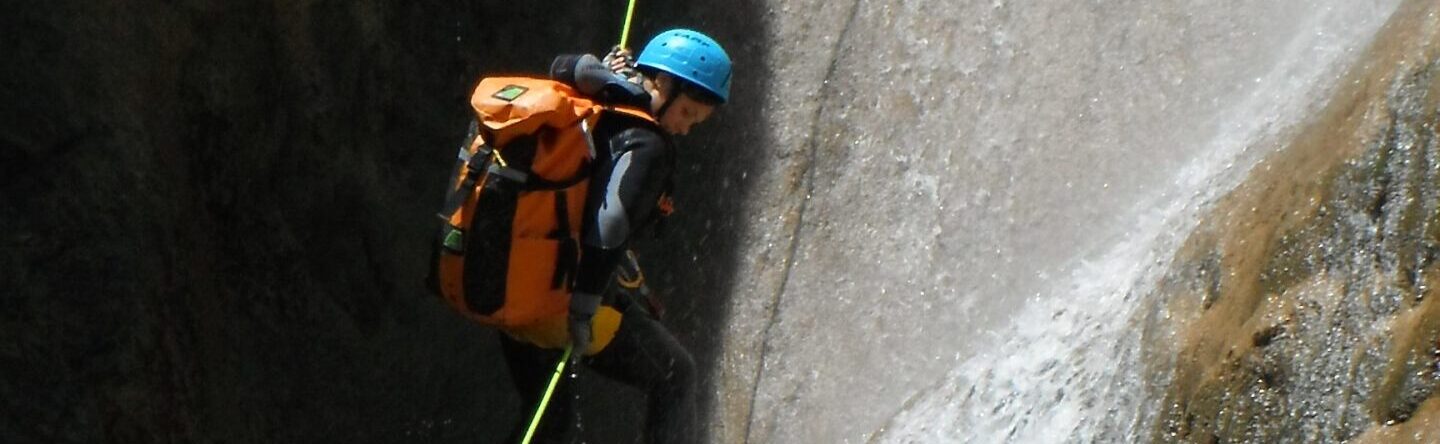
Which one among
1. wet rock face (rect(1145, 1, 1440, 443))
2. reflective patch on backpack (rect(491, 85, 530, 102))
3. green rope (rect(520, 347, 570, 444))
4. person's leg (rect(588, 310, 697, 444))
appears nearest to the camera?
wet rock face (rect(1145, 1, 1440, 443))

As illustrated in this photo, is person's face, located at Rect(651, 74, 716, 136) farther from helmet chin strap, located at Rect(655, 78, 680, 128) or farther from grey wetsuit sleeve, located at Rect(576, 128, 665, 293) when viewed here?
grey wetsuit sleeve, located at Rect(576, 128, 665, 293)

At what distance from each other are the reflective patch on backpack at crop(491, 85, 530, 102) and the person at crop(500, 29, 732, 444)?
0.83 ft

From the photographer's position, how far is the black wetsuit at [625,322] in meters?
4.62

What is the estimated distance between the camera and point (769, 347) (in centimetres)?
716

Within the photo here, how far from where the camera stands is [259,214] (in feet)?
19.9

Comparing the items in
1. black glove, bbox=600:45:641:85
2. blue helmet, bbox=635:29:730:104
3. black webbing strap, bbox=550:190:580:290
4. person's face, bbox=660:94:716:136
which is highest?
blue helmet, bbox=635:29:730:104

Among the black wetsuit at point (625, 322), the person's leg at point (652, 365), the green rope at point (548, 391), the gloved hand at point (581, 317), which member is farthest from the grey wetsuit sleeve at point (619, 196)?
the person's leg at point (652, 365)

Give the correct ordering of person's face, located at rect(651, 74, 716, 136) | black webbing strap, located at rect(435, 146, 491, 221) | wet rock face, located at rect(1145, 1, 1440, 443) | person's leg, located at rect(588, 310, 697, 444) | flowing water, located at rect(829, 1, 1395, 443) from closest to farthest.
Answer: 1. wet rock face, located at rect(1145, 1, 1440, 443)
2. black webbing strap, located at rect(435, 146, 491, 221)
3. person's face, located at rect(651, 74, 716, 136)
4. person's leg, located at rect(588, 310, 697, 444)
5. flowing water, located at rect(829, 1, 1395, 443)

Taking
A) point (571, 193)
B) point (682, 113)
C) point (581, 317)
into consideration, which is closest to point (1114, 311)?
point (682, 113)

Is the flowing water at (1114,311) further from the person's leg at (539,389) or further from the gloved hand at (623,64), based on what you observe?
the gloved hand at (623,64)

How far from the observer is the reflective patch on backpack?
458 centimetres

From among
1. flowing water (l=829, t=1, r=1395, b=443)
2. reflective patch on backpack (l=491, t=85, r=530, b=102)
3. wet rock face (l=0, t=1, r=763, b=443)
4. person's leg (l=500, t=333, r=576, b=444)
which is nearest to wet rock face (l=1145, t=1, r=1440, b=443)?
flowing water (l=829, t=1, r=1395, b=443)

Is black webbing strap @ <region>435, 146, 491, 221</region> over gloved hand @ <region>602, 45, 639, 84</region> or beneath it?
beneath

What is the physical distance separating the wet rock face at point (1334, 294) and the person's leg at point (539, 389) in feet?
7.02
